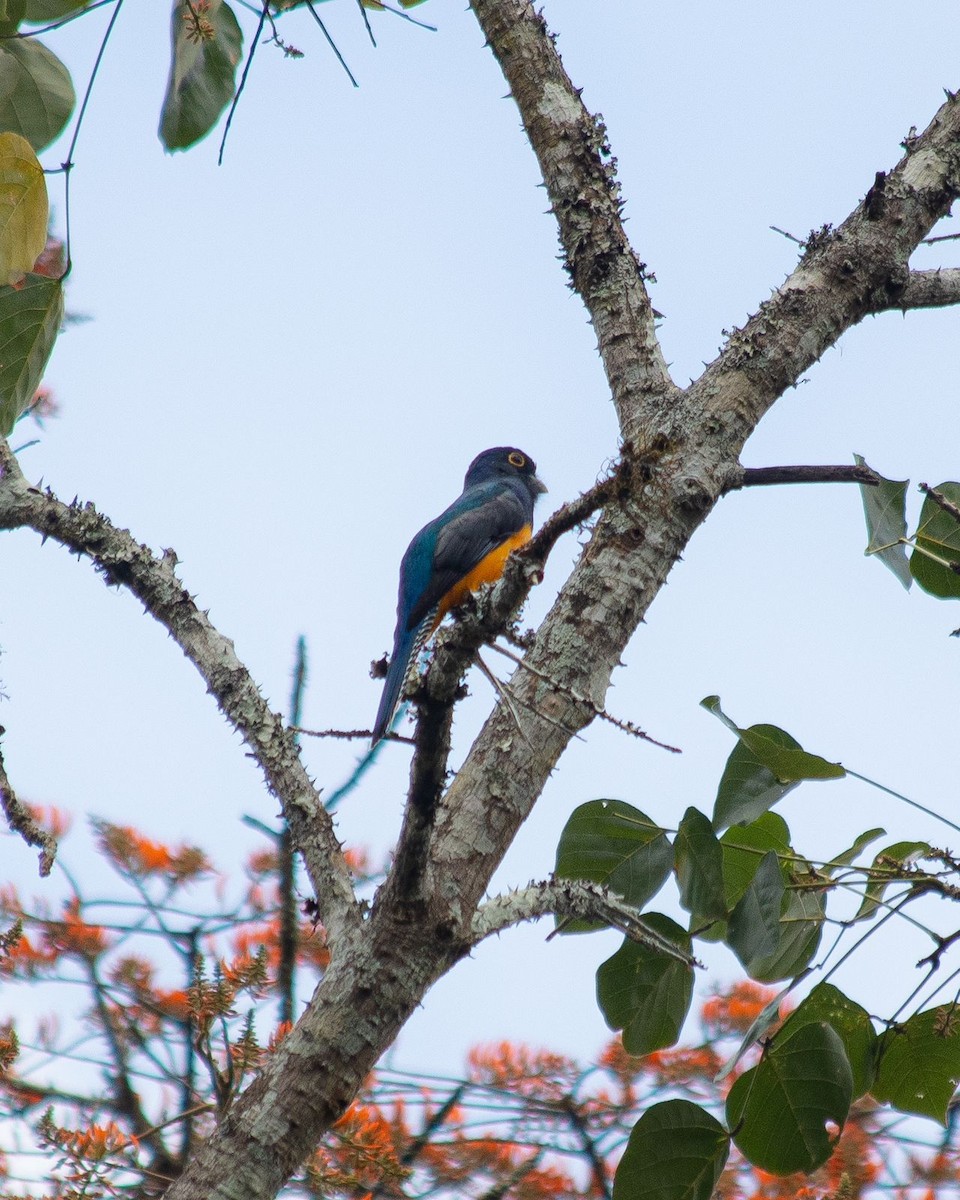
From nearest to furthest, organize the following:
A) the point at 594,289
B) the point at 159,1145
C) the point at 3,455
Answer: the point at 3,455, the point at 594,289, the point at 159,1145

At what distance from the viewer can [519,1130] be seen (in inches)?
173

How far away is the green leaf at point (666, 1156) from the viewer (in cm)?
242

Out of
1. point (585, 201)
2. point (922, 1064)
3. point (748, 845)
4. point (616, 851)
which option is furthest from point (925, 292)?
point (922, 1064)

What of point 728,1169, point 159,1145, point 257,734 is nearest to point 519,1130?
point 728,1169

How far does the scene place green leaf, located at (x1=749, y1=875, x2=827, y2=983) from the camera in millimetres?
2600

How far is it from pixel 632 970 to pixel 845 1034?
455mm

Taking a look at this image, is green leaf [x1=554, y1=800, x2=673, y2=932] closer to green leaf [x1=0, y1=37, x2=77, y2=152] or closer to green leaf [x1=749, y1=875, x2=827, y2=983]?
green leaf [x1=749, y1=875, x2=827, y2=983]

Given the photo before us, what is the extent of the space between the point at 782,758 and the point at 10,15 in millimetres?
2455

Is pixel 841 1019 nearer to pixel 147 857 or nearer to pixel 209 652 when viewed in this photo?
pixel 209 652

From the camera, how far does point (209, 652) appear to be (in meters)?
2.85

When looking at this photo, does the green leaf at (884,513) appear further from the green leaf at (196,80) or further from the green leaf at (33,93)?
the green leaf at (33,93)

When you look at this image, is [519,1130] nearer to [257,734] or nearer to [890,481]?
[257,734]

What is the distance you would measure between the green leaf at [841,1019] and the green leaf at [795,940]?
3.1 inches

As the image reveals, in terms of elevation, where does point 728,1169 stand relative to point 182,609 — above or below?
below
